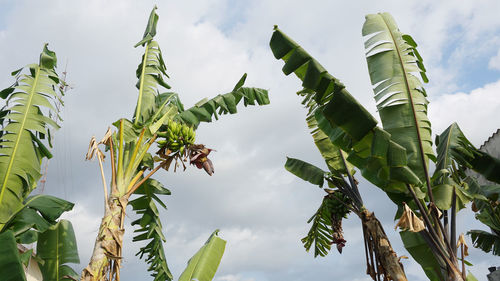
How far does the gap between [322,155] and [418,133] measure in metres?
2.08

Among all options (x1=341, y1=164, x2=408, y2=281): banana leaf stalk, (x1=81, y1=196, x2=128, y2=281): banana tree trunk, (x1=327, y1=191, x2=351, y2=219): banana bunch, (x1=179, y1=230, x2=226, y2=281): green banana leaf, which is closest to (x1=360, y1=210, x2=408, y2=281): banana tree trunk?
(x1=341, y1=164, x2=408, y2=281): banana leaf stalk

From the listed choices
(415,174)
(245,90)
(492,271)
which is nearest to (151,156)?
(245,90)

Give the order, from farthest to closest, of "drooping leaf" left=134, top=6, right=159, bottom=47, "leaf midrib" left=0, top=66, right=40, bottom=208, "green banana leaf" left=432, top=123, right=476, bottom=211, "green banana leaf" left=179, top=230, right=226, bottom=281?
"drooping leaf" left=134, top=6, right=159, bottom=47, "green banana leaf" left=432, top=123, right=476, bottom=211, "leaf midrib" left=0, top=66, right=40, bottom=208, "green banana leaf" left=179, top=230, right=226, bottom=281

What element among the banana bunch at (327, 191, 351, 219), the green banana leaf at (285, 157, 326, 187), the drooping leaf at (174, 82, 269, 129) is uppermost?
the drooping leaf at (174, 82, 269, 129)

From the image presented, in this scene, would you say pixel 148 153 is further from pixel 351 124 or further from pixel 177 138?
pixel 351 124

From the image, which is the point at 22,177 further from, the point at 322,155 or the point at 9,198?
the point at 322,155

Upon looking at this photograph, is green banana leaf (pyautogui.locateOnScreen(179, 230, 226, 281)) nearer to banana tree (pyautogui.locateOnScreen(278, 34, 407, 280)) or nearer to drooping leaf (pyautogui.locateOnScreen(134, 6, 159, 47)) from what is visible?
banana tree (pyautogui.locateOnScreen(278, 34, 407, 280))

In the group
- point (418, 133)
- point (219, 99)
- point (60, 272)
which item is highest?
point (219, 99)

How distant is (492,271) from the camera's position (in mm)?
8461

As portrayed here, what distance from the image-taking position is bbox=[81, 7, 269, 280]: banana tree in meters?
4.28

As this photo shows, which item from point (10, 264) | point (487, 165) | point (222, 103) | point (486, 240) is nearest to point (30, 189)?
point (10, 264)

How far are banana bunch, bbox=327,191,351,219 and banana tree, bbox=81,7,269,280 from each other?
214cm

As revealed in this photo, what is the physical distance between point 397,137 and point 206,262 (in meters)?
2.85

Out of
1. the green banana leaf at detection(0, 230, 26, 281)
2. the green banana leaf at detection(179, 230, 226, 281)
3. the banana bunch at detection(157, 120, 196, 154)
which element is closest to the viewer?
the green banana leaf at detection(0, 230, 26, 281)
